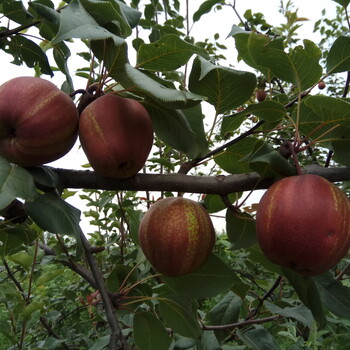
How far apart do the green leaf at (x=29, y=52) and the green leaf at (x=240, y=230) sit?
0.80 m

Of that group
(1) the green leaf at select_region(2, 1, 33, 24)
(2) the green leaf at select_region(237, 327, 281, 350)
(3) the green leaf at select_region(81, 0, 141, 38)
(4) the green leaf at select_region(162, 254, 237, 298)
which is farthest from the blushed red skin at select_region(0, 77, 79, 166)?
(2) the green leaf at select_region(237, 327, 281, 350)

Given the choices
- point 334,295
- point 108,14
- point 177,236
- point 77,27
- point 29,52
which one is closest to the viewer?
point 77,27

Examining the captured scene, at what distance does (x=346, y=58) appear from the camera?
2.86 feet

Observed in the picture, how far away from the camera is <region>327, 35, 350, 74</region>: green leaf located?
2.77ft

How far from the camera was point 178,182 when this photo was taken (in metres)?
0.85

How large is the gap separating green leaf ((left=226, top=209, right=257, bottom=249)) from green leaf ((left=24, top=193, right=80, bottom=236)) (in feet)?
1.27

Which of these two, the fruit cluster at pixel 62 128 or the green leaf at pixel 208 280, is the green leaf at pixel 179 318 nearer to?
the green leaf at pixel 208 280

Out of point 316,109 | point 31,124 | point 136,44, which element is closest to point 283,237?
point 316,109

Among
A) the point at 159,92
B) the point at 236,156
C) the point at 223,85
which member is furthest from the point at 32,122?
the point at 236,156

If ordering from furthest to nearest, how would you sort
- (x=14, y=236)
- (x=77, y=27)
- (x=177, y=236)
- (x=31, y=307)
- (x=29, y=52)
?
(x=31, y=307) < (x=29, y=52) < (x=14, y=236) < (x=177, y=236) < (x=77, y=27)

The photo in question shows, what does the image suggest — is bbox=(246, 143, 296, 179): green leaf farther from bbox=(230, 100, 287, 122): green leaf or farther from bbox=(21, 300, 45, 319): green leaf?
bbox=(21, 300, 45, 319): green leaf

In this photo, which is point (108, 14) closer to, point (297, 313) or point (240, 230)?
Result: point (240, 230)

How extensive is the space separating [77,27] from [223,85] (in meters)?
0.35

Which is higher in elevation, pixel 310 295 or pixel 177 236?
pixel 177 236
